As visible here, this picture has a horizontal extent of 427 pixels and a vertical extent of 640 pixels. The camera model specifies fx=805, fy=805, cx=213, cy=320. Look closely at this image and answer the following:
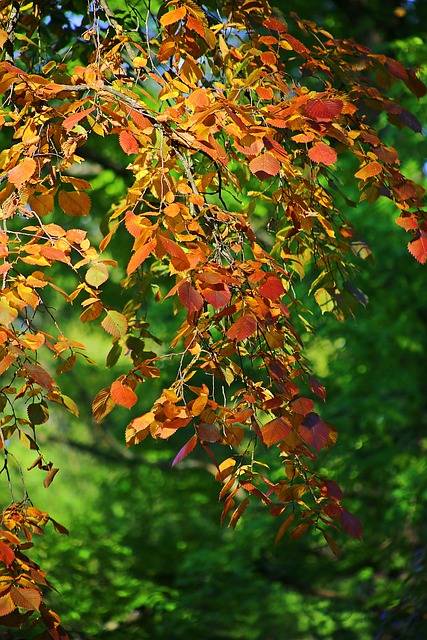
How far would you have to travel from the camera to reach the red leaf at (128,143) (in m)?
1.97

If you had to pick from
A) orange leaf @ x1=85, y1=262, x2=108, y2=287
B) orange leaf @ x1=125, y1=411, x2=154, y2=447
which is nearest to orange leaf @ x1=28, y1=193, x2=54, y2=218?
orange leaf @ x1=85, y1=262, x2=108, y2=287

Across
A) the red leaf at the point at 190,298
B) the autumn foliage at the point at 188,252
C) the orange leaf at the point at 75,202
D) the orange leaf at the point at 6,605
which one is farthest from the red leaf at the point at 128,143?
the orange leaf at the point at 6,605

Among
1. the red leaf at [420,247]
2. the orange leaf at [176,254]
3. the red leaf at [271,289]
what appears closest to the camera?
the orange leaf at [176,254]

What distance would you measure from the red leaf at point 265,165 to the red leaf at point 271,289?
0.84ft

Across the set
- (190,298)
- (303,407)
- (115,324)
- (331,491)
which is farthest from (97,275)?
(331,491)

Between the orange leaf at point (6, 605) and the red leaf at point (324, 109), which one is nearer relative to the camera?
the orange leaf at point (6, 605)

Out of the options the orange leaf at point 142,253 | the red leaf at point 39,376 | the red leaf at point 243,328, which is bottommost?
the red leaf at point 243,328

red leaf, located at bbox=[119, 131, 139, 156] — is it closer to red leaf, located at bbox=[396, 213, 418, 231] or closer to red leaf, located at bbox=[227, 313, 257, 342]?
red leaf, located at bbox=[227, 313, 257, 342]

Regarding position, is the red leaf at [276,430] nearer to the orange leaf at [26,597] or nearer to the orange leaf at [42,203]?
the orange leaf at [26,597]

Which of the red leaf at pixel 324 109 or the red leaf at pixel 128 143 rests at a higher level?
the red leaf at pixel 128 143

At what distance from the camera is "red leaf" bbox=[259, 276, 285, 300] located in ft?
6.33

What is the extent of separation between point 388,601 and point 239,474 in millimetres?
3088

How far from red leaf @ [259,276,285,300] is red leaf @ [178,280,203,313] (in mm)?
182

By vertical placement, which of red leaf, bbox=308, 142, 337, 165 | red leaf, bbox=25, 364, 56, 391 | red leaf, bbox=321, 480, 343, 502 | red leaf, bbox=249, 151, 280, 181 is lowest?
red leaf, bbox=321, 480, 343, 502
